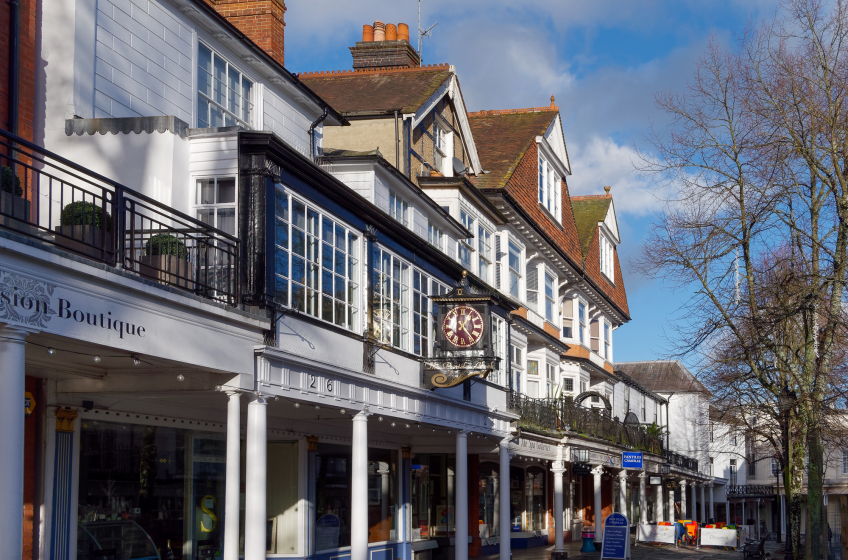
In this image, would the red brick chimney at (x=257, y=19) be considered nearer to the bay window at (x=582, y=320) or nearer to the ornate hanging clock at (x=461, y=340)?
the ornate hanging clock at (x=461, y=340)

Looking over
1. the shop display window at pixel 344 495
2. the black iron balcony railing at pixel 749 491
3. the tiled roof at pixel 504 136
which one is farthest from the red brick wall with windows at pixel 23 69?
the black iron balcony railing at pixel 749 491

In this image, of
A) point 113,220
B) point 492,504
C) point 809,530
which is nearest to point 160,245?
point 113,220

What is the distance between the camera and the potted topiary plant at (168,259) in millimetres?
11219

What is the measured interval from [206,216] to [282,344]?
1.99m

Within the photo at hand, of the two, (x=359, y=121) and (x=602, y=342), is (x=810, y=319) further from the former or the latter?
(x=602, y=342)

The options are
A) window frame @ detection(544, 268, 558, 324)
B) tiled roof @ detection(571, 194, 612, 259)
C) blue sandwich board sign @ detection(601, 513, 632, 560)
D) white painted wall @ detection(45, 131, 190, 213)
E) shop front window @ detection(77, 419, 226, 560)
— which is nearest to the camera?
white painted wall @ detection(45, 131, 190, 213)

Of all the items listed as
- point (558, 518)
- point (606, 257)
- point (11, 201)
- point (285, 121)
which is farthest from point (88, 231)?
point (606, 257)

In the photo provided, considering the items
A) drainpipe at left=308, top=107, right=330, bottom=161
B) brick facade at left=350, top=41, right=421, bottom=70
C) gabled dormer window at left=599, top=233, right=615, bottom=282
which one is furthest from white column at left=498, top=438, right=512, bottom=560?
gabled dormer window at left=599, top=233, right=615, bottom=282

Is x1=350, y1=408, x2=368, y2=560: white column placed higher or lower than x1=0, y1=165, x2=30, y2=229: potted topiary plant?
lower

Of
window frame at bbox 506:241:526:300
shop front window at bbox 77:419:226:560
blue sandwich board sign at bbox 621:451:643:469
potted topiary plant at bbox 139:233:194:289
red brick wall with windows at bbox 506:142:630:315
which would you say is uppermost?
red brick wall with windows at bbox 506:142:630:315

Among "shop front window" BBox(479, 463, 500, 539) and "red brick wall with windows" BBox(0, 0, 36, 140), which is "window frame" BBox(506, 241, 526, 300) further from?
"red brick wall with windows" BBox(0, 0, 36, 140)

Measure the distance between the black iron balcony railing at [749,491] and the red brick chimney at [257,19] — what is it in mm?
77205

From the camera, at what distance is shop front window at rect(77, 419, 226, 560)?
12.9 m

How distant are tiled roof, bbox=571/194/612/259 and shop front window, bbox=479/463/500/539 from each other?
13.1 meters
